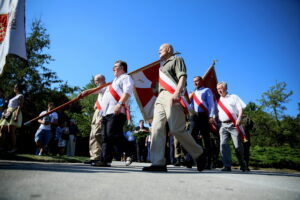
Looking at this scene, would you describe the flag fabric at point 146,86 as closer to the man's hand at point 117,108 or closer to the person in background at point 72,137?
the man's hand at point 117,108

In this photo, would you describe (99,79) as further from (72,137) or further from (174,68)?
(72,137)

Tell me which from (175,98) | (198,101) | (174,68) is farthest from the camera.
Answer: (198,101)

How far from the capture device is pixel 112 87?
462 cm

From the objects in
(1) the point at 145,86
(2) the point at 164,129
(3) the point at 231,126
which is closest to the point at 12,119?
(1) the point at 145,86

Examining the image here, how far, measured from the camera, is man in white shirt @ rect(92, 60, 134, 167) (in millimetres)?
4281

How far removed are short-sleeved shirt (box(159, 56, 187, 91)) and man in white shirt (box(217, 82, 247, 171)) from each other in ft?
6.84

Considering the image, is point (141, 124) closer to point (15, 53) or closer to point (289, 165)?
point (289, 165)

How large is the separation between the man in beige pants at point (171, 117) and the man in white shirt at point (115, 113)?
2.51 ft

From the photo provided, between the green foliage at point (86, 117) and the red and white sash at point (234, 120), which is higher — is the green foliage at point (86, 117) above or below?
above

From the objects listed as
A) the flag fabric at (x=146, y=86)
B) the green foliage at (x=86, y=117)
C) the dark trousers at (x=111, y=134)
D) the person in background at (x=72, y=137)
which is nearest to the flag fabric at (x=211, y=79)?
the flag fabric at (x=146, y=86)

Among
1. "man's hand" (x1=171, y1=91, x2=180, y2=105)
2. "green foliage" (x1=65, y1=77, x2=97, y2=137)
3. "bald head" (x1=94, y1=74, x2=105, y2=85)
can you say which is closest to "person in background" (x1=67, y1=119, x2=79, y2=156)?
"bald head" (x1=94, y1=74, x2=105, y2=85)

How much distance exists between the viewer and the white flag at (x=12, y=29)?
4.11 metres

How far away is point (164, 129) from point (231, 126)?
89.4 inches

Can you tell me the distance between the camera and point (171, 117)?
3691 millimetres
